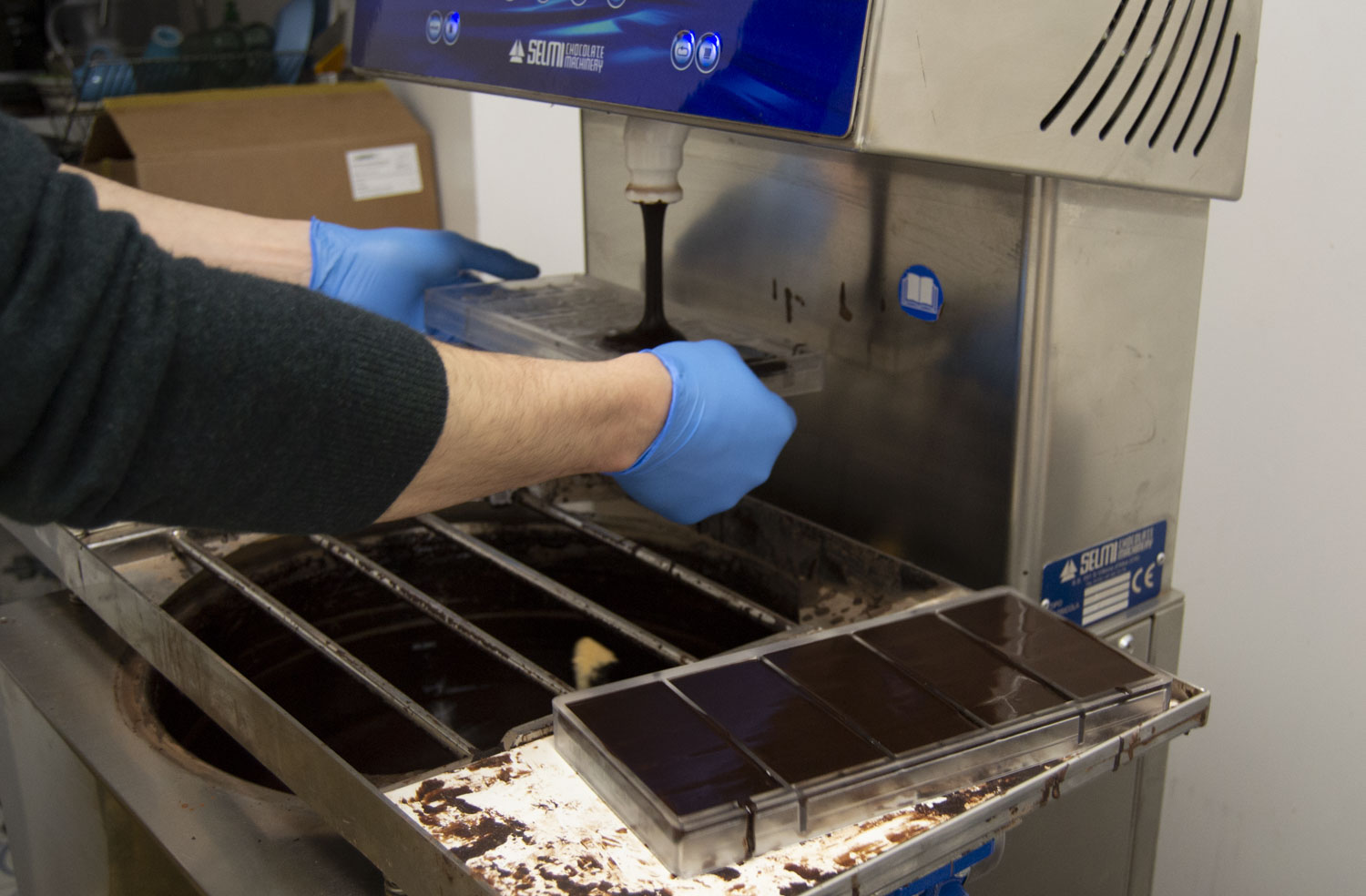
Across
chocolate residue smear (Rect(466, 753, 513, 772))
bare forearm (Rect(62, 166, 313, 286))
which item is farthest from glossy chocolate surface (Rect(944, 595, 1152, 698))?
bare forearm (Rect(62, 166, 313, 286))

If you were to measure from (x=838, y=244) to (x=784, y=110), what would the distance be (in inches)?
14.2

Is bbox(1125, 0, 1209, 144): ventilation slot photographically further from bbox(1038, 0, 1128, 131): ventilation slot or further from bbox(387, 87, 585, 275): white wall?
bbox(387, 87, 585, 275): white wall

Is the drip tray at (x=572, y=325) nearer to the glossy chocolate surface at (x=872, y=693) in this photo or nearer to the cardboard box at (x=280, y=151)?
the glossy chocolate surface at (x=872, y=693)

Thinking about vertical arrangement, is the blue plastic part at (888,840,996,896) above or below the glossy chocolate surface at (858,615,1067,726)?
below

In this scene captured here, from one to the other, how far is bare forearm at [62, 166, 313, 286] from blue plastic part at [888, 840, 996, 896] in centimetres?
93

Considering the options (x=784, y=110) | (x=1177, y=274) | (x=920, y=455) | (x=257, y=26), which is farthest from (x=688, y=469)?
(x=257, y=26)

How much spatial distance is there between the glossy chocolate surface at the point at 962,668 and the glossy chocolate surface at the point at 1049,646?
2 centimetres

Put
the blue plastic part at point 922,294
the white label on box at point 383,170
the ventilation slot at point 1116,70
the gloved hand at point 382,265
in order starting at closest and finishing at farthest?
the ventilation slot at point 1116,70, the blue plastic part at point 922,294, the gloved hand at point 382,265, the white label on box at point 383,170

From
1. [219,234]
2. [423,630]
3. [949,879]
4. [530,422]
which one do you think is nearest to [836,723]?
[949,879]

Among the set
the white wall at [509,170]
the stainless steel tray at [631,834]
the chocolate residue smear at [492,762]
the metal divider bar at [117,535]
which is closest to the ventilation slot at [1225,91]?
the stainless steel tray at [631,834]

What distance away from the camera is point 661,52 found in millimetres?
809

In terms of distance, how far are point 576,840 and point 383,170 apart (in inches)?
86.7

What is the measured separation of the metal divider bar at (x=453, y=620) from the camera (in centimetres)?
90

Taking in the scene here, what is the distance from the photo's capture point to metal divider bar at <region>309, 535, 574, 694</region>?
0.90m
